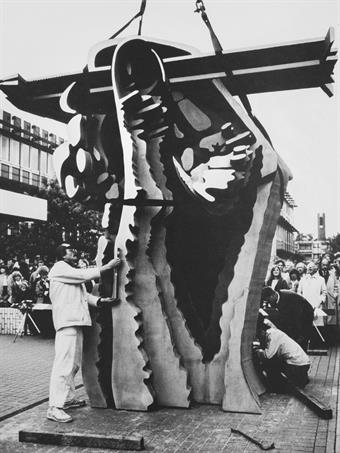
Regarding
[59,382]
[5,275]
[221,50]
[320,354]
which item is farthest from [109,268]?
[5,275]

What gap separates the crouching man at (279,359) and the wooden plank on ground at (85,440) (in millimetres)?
3323

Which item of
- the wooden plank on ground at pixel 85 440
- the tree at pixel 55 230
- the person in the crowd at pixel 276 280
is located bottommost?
the wooden plank on ground at pixel 85 440

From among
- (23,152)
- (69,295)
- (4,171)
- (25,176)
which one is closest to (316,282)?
(69,295)

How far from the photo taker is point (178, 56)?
8352 millimetres

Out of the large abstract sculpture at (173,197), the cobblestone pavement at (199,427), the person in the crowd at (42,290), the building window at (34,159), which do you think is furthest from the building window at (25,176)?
the cobblestone pavement at (199,427)

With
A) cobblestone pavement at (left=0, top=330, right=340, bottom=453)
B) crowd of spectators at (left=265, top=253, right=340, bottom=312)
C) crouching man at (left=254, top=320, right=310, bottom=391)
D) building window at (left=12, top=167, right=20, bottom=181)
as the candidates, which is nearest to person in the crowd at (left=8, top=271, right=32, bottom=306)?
crowd of spectators at (left=265, top=253, right=340, bottom=312)

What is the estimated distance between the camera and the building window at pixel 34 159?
4847 cm

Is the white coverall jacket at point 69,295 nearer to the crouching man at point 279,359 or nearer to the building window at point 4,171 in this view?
the crouching man at point 279,359

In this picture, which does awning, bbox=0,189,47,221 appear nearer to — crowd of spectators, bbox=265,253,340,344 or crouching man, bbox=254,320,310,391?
crowd of spectators, bbox=265,253,340,344

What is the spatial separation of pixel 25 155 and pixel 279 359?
41.2 meters

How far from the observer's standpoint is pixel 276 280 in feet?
45.4

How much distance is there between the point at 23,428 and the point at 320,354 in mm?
7670

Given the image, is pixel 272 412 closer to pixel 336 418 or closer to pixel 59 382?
pixel 336 418

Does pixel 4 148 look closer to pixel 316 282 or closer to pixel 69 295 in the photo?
pixel 316 282
